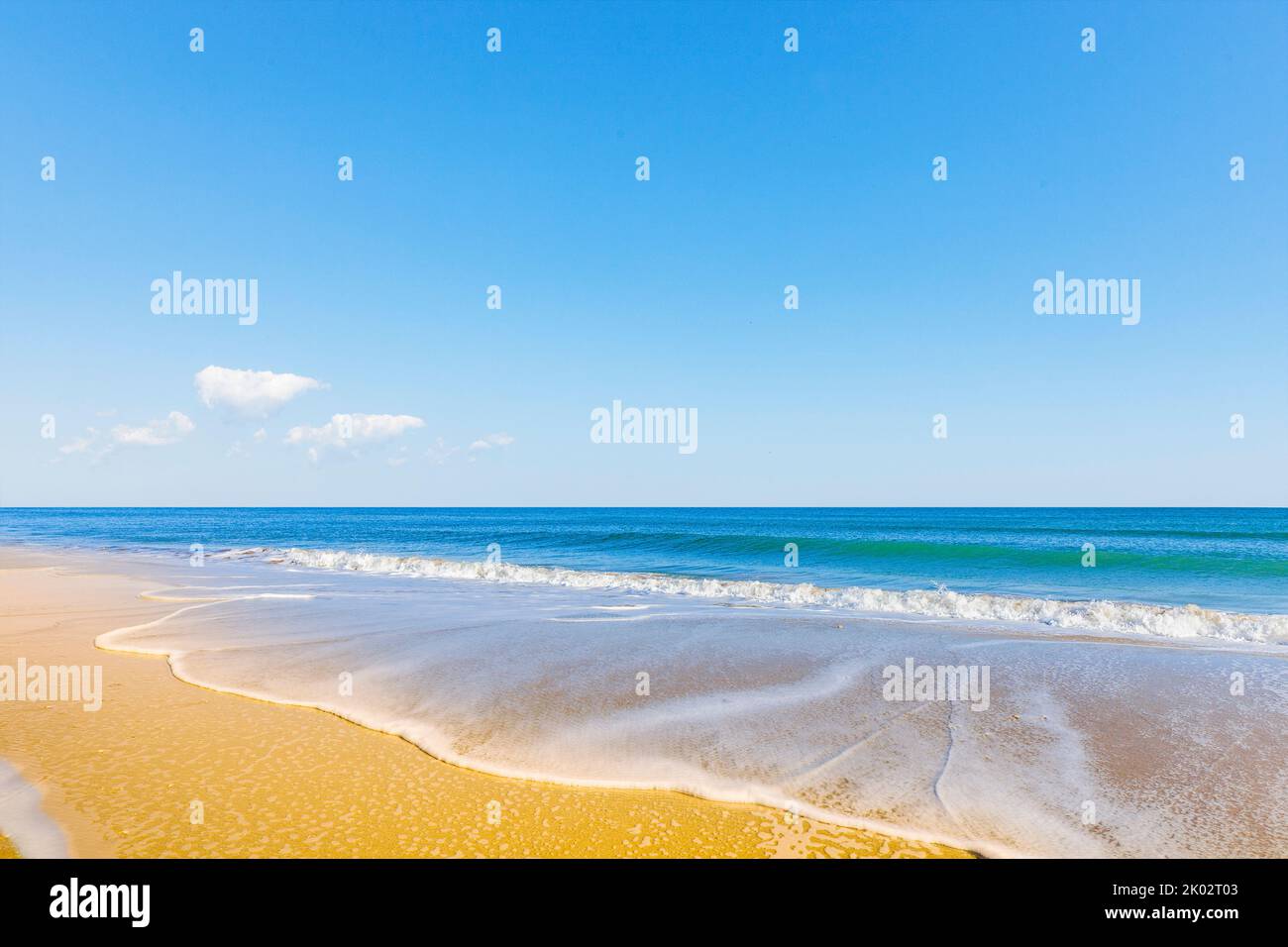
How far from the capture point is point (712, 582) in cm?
2136

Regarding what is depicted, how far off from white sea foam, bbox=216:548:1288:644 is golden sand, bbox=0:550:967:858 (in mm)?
13006

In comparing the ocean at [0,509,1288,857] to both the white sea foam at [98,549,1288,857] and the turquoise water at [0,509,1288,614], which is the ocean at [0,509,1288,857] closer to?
the white sea foam at [98,549,1288,857]

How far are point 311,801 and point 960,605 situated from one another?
16398mm

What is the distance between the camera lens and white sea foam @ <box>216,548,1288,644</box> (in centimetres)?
1383

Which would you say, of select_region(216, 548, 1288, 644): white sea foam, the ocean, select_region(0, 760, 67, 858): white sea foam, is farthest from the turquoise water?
select_region(0, 760, 67, 858): white sea foam

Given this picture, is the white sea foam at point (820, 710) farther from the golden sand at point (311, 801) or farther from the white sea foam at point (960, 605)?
the white sea foam at point (960, 605)

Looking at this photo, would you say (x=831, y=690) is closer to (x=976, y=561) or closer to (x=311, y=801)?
(x=311, y=801)

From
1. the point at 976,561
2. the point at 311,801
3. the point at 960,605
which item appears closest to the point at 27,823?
the point at 311,801

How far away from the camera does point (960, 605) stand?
652 inches

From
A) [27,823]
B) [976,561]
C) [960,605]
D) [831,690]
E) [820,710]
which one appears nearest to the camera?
[27,823]

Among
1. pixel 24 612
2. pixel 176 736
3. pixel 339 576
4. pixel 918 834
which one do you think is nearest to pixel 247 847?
pixel 176 736

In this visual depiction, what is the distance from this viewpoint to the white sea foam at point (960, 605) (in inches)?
544
